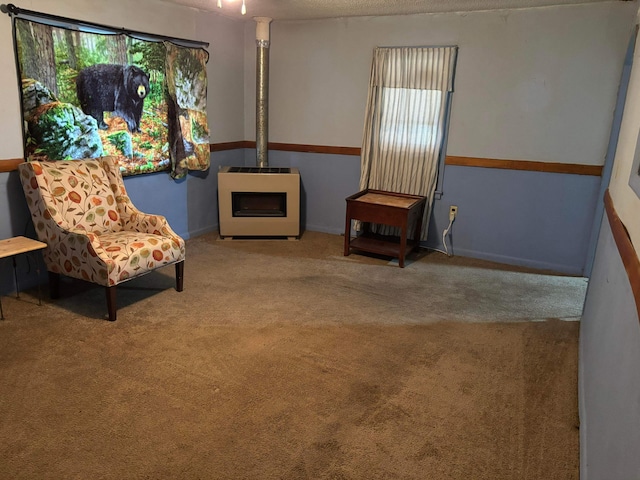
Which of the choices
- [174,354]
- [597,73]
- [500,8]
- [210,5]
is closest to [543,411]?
[174,354]

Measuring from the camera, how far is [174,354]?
8.64ft

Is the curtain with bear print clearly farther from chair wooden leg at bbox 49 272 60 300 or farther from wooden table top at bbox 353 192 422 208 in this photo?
wooden table top at bbox 353 192 422 208

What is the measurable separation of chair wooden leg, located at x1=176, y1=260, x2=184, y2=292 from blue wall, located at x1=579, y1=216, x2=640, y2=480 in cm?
253

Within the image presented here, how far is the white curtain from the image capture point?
171 inches

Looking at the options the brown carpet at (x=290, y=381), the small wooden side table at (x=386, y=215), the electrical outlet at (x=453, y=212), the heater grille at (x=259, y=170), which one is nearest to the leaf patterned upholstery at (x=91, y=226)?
the brown carpet at (x=290, y=381)

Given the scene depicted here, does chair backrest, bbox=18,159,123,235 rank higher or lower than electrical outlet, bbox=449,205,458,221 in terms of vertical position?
higher

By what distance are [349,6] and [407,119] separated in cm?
111

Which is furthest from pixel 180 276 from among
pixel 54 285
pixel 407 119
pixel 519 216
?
pixel 519 216

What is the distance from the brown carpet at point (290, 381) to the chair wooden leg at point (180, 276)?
6 cm

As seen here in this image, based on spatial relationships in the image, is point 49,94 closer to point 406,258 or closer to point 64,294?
point 64,294

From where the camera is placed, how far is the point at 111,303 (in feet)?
9.70

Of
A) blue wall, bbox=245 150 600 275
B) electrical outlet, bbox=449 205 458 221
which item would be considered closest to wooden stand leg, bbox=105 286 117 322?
blue wall, bbox=245 150 600 275

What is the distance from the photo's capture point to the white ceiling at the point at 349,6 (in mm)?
3799

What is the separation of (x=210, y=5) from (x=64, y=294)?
271cm
